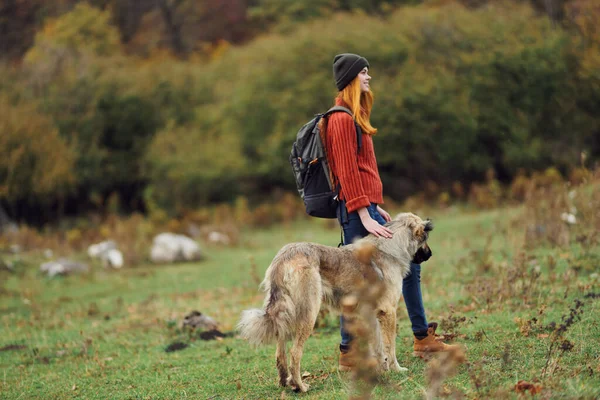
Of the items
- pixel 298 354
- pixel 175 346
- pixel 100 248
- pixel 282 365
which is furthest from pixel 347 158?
pixel 100 248

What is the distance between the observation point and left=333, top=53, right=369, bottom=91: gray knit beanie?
5.93 metres

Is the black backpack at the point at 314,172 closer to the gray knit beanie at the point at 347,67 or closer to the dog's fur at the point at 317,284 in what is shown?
the gray knit beanie at the point at 347,67

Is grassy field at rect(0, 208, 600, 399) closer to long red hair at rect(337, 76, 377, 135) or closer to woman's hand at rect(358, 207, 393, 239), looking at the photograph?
woman's hand at rect(358, 207, 393, 239)

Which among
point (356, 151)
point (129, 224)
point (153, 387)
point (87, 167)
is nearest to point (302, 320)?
point (356, 151)

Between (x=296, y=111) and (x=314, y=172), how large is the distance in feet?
70.6

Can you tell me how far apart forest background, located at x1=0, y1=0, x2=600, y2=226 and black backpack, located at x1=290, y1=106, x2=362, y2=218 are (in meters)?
15.8

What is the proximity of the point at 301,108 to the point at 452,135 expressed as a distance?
5693 millimetres

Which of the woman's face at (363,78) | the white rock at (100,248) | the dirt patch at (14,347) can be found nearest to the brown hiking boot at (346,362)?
the woman's face at (363,78)

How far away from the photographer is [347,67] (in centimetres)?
595

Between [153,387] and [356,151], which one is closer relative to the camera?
[356,151]

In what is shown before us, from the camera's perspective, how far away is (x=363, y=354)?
360 cm

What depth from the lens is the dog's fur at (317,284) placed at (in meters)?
5.46

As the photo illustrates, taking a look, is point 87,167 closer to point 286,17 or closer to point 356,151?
point 286,17

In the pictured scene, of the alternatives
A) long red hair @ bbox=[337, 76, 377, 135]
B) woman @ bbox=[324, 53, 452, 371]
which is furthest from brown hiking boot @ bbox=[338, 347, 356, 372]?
long red hair @ bbox=[337, 76, 377, 135]
